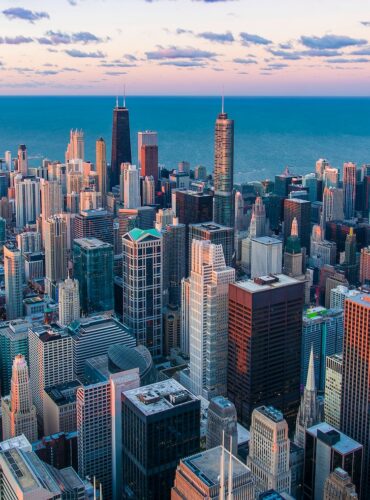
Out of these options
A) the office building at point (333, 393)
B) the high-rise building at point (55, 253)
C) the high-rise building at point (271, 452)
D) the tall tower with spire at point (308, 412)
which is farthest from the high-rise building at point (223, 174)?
the high-rise building at point (271, 452)

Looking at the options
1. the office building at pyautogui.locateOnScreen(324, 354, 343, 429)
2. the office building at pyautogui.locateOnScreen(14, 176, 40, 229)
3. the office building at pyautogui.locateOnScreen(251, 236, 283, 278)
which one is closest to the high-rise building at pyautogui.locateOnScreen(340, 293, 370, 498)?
the office building at pyautogui.locateOnScreen(324, 354, 343, 429)

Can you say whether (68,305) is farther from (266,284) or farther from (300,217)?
(300,217)

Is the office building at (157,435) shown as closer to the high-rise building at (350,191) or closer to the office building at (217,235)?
the office building at (217,235)

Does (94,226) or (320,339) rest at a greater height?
(94,226)

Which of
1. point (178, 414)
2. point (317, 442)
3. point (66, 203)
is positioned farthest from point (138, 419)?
point (66, 203)

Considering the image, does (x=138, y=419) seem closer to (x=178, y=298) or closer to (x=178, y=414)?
(x=178, y=414)

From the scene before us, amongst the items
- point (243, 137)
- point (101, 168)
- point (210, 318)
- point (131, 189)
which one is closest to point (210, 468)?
point (210, 318)

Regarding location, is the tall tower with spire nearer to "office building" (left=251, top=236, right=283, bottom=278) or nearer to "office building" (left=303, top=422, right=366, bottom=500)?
"office building" (left=303, top=422, right=366, bottom=500)
